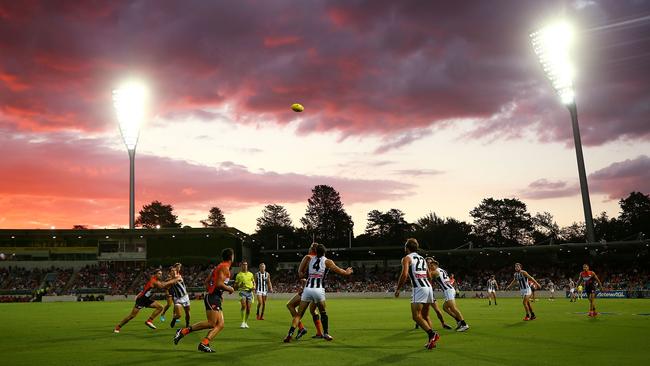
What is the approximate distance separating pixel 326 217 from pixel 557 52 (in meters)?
91.3

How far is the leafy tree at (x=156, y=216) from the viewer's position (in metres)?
154

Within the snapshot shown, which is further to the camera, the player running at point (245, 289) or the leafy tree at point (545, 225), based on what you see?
the leafy tree at point (545, 225)

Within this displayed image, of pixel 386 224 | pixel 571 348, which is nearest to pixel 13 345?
pixel 571 348

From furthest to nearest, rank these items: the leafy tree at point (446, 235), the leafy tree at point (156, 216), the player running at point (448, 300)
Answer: the leafy tree at point (156, 216)
the leafy tree at point (446, 235)
the player running at point (448, 300)

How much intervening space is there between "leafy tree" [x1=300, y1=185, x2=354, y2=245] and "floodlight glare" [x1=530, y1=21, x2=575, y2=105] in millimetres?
83411

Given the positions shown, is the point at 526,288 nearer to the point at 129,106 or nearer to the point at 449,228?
the point at 129,106

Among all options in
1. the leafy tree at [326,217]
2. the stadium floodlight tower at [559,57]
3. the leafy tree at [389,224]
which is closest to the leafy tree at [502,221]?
the leafy tree at [389,224]

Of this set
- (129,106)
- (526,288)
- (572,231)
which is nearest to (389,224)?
(572,231)

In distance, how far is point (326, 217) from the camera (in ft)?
445

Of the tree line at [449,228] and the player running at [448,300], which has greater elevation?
the tree line at [449,228]

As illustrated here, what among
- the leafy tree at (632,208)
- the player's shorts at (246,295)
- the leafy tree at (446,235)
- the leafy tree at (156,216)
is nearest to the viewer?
the player's shorts at (246,295)

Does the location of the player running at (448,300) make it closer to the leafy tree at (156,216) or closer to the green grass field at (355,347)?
the green grass field at (355,347)

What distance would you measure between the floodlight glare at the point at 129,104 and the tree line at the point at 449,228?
5741cm

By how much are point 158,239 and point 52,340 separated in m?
67.9
